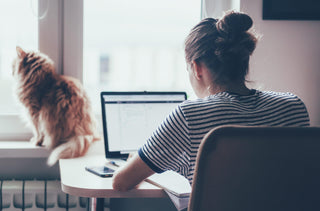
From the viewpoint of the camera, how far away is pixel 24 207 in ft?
5.38

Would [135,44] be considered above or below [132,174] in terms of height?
above

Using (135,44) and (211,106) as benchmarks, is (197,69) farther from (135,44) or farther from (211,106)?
(135,44)

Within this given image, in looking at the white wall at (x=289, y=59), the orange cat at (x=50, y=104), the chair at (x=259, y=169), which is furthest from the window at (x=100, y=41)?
the chair at (x=259, y=169)

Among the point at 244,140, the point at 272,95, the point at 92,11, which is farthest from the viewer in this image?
the point at 92,11

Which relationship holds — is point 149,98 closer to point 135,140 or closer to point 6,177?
point 135,140

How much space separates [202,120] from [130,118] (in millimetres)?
640

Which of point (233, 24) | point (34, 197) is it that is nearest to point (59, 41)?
point (34, 197)

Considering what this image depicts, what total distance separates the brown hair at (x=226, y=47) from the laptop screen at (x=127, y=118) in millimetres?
527

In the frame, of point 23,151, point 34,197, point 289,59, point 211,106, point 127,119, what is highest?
point 289,59

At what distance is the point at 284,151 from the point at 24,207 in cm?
129

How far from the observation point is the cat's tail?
1.52 m

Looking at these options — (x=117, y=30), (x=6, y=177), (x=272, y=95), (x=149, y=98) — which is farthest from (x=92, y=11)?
(x=272, y=95)

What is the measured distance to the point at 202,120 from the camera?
91cm

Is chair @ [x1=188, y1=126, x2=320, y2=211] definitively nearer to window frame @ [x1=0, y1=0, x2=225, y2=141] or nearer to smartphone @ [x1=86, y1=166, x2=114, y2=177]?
smartphone @ [x1=86, y1=166, x2=114, y2=177]
